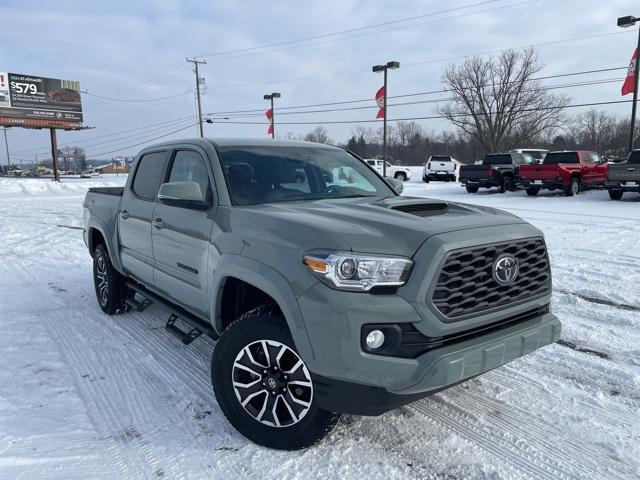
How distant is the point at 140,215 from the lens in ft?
14.6

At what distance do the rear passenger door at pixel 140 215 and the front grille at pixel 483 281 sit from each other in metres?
2.75

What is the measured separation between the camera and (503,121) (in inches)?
2109

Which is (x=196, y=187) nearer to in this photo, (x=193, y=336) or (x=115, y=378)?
(x=193, y=336)

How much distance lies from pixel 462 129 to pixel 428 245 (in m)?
56.5

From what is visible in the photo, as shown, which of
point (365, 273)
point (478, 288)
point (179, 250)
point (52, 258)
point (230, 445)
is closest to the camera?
point (365, 273)

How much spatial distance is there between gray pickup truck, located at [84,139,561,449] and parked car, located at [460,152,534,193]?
2008 centimetres

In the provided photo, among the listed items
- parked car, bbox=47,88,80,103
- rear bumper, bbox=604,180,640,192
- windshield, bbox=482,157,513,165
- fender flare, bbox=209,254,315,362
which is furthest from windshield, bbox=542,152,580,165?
parked car, bbox=47,88,80,103

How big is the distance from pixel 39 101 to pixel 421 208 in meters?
48.1

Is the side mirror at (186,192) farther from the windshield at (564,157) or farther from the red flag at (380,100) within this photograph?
the red flag at (380,100)

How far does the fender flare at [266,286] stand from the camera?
2.45 metres

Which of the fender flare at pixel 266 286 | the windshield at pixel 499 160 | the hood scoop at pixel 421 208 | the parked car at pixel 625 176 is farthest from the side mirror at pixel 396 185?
the windshield at pixel 499 160

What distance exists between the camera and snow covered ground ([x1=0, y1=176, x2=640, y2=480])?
2605 millimetres

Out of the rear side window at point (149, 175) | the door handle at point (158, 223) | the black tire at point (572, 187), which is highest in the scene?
the rear side window at point (149, 175)

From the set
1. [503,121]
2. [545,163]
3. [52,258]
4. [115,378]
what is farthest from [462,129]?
[115,378]
